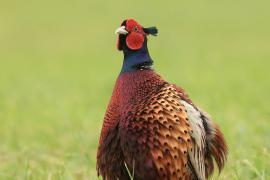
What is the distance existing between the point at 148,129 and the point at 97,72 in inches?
461

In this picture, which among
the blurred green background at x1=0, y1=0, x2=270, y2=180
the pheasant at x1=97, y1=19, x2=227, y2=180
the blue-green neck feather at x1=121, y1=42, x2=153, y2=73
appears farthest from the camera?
the blurred green background at x1=0, y1=0, x2=270, y2=180

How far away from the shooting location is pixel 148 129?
4.57m

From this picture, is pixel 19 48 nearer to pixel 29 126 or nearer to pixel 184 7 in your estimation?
pixel 184 7

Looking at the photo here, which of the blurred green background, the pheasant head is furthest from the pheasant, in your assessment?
the blurred green background

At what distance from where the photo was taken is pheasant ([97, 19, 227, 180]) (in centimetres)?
456

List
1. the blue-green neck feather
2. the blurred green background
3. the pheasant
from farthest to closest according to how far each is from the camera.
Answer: the blurred green background
the blue-green neck feather
the pheasant

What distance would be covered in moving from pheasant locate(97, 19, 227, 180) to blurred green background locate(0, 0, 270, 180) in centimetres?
65

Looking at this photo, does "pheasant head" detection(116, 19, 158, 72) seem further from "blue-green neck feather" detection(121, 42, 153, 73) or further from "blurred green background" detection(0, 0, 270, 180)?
"blurred green background" detection(0, 0, 270, 180)

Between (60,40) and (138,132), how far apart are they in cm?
2047

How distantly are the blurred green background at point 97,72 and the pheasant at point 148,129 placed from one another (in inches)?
25.6

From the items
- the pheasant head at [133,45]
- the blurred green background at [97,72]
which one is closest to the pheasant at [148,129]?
the pheasant head at [133,45]

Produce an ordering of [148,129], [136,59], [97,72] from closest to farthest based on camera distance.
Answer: [148,129]
[136,59]
[97,72]

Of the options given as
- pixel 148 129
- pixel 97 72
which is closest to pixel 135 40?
pixel 148 129

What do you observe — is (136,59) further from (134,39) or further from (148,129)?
(148,129)
